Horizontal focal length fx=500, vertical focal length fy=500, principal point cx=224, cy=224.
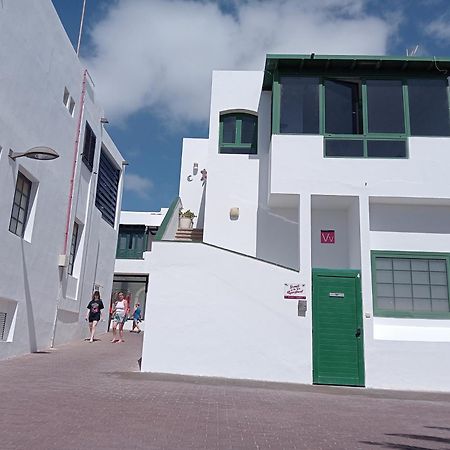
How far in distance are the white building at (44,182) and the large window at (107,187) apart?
3.50 ft

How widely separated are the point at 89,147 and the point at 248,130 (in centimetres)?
524

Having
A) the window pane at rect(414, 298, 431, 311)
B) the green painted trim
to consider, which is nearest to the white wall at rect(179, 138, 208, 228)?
the green painted trim

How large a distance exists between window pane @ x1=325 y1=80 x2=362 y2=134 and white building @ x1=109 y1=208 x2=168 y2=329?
50.0 ft

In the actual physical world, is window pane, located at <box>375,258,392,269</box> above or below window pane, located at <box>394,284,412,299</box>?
above

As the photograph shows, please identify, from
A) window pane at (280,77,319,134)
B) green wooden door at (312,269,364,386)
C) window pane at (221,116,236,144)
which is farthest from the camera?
window pane at (221,116,236,144)

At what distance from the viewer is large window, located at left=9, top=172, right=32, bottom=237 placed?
35.5 feet

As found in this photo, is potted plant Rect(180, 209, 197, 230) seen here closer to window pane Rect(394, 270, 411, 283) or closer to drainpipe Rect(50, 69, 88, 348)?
drainpipe Rect(50, 69, 88, 348)

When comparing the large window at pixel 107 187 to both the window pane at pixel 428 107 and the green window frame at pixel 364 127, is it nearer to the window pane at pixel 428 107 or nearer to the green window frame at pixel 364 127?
the green window frame at pixel 364 127

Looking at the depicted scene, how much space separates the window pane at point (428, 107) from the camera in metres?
11.3

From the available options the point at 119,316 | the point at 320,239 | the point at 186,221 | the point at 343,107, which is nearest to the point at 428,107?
the point at 343,107

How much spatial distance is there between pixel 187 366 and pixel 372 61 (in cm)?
778

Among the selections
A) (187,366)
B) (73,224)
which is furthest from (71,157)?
(187,366)

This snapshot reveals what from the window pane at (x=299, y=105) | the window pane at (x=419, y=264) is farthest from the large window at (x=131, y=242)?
the window pane at (x=419, y=264)

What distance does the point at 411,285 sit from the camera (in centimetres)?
1089
